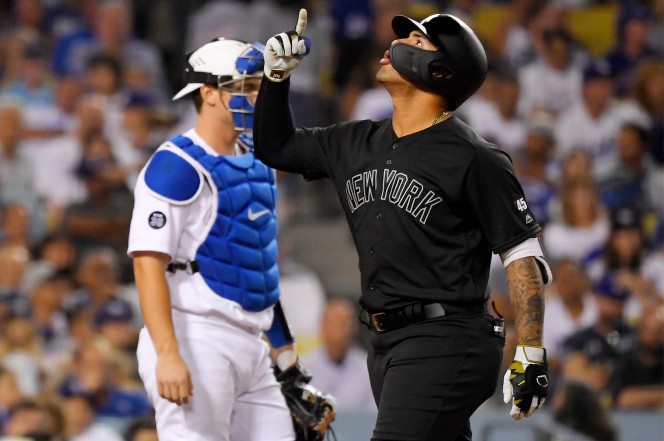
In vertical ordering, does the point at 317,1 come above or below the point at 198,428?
above

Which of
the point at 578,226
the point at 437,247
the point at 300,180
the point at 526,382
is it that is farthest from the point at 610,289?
the point at 526,382

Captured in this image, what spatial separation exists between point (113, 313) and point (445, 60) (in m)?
4.63

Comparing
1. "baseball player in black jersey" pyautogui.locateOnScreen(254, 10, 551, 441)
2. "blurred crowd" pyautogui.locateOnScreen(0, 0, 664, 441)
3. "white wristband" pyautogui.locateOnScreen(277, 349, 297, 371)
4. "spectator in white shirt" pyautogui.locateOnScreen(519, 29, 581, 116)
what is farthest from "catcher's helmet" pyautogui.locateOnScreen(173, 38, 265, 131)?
"spectator in white shirt" pyautogui.locateOnScreen(519, 29, 581, 116)

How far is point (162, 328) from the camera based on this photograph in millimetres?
4375

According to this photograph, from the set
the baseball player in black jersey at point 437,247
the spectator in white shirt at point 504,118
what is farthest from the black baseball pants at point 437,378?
the spectator in white shirt at point 504,118

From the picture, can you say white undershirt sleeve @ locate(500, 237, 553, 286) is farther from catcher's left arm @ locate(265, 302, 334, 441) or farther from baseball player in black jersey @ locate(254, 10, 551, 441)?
catcher's left arm @ locate(265, 302, 334, 441)

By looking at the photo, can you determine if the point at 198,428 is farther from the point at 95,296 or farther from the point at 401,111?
the point at 95,296

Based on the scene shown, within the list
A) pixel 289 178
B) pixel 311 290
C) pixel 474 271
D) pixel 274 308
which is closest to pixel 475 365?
pixel 474 271

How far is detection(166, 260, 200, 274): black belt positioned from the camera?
15.2ft

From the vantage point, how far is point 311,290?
29.1 ft

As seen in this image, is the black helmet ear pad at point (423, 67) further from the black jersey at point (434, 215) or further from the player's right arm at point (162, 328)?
the player's right arm at point (162, 328)

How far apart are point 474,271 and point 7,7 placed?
814cm

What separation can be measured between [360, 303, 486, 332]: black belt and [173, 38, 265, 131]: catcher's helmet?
1066 millimetres

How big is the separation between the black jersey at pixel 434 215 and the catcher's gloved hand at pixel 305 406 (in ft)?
2.83
